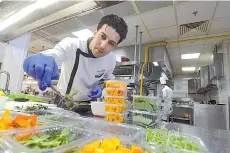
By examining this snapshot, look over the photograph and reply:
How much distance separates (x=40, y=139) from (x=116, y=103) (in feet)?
1.66

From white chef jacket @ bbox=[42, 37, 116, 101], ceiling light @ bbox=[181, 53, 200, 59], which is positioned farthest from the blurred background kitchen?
white chef jacket @ bbox=[42, 37, 116, 101]

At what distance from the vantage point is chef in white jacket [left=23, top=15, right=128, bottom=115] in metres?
1.30

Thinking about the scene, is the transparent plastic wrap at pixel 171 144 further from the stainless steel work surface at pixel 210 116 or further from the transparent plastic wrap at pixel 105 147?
the stainless steel work surface at pixel 210 116

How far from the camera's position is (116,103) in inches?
35.4

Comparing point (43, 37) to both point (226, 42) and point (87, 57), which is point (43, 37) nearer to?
point (87, 57)

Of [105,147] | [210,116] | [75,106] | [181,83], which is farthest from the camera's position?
[181,83]

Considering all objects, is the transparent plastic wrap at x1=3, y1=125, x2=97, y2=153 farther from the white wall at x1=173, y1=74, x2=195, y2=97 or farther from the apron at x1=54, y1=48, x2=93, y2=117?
the white wall at x1=173, y1=74, x2=195, y2=97

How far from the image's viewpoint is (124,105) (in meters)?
0.92

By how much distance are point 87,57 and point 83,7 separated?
0.69 metres

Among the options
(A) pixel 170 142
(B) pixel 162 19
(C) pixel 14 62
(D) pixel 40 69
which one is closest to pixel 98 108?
(D) pixel 40 69

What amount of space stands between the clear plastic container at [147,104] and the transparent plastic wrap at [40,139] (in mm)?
366

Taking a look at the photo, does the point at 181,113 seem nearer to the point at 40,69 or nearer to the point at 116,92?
the point at 116,92

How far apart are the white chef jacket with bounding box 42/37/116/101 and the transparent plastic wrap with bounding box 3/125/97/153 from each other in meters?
0.93

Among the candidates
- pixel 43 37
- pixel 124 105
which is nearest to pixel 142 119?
pixel 124 105
